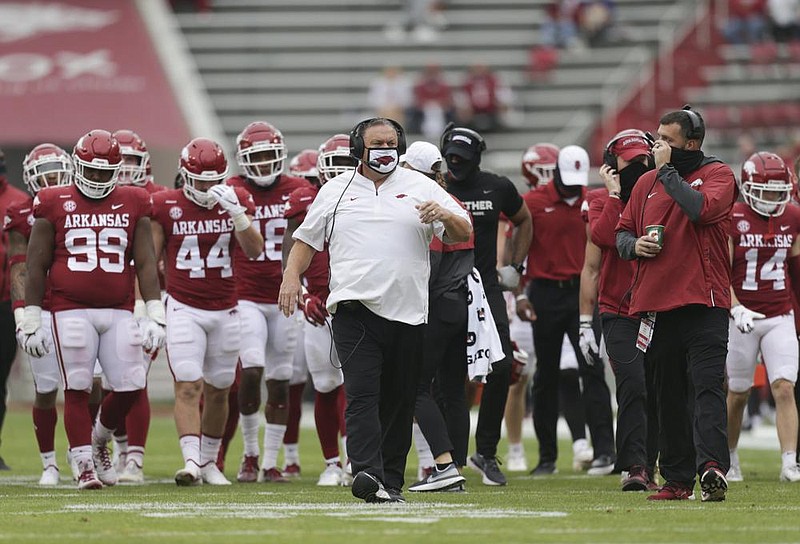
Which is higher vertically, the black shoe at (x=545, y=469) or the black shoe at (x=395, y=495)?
the black shoe at (x=395, y=495)

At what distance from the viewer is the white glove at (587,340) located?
9.84m

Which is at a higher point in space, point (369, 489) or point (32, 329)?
point (32, 329)

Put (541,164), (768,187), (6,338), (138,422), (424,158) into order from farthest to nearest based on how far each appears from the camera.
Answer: (6,338) → (541,164) → (138,422) → (768,187) → (424,158)

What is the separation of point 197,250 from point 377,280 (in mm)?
2415

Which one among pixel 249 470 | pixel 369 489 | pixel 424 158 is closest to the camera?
pixel 369 489

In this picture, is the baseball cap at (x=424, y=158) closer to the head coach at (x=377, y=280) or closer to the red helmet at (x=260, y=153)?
the head coach at (x=377, y=280)

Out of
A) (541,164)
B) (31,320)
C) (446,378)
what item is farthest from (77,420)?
(541,164)

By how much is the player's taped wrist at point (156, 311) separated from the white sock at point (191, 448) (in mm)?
774

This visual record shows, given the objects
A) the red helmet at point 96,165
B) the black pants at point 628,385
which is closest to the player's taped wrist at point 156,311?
the red helmet at point 96,165

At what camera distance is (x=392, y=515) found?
7555mm

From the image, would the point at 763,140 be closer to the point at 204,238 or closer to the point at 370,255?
the point at 204,238

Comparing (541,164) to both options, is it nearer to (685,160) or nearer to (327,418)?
(327,418)

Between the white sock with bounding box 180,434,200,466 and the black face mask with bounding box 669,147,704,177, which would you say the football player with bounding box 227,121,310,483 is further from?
the black face mask with bounding box 669,147,704,177

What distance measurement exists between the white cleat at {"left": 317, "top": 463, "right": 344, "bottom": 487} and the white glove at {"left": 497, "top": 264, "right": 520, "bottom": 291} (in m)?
1.58
